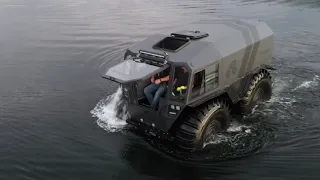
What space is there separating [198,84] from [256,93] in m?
3.16

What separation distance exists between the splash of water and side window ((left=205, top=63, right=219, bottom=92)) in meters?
2.47

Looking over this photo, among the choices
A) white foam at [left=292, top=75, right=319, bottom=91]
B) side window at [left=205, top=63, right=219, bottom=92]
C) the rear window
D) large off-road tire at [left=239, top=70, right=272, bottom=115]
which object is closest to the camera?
side window at [left=205, top=63, right=219, bottom=92]

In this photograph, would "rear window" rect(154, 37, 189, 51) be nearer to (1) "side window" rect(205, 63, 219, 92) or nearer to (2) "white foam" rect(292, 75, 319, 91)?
(1) "side window" rect(205, 63, 219, 92)

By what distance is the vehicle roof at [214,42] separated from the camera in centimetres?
916

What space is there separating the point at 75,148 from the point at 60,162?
723 mm

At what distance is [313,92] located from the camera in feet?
42.8

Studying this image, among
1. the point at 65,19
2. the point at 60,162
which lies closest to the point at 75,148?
the point at 60,162

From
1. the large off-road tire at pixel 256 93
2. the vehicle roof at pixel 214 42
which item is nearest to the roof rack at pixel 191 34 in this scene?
the vehicle roof at pixel 214 42

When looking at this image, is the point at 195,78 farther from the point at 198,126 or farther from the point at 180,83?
the point at 198,126

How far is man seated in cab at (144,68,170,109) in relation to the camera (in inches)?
370

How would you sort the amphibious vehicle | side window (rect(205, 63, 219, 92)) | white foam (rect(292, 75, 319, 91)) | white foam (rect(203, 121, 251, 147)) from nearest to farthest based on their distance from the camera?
the amphibious vehicle < side window (rect(205, 63, 219, 92)) < white foam (rect(203, 121, 251, 147)) < white foam (rect(292, 75, 319, 91))

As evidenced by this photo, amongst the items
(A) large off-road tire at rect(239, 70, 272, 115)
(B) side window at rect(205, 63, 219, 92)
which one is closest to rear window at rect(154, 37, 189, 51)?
(B) side window at rect(205, 63, 219, 92)

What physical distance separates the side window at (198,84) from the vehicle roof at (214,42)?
0.85 ft

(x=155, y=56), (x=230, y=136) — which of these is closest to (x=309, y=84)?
(x=230, y=136)
